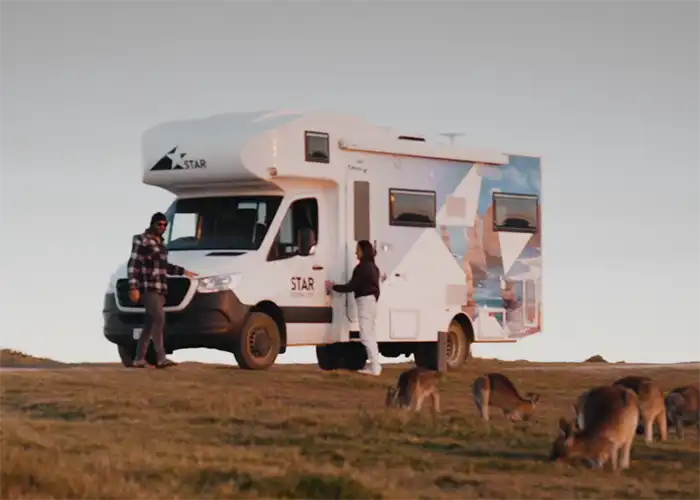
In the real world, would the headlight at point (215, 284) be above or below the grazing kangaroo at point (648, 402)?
above

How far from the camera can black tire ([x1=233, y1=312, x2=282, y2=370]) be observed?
23.3 meters

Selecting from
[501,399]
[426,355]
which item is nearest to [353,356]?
[426,355]

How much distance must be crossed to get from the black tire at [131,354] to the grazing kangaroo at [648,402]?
1009cm

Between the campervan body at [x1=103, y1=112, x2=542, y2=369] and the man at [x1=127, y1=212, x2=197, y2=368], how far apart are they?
67 centimetres

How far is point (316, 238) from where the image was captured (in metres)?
24.4

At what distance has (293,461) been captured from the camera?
1363 cm

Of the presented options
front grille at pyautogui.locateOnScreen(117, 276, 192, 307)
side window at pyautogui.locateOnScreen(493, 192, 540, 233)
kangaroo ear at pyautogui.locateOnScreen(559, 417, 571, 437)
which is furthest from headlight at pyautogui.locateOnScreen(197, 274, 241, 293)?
kangaroo ear at pyautogui.locateOnScreen(559, 417, 571, 437)

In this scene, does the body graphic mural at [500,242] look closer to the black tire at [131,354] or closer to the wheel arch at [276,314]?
the wheel arch at [276,314]

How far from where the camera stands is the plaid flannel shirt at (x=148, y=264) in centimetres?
2231

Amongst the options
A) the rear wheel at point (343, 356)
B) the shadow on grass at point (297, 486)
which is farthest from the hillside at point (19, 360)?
the shadow on grass at point (297, 486)

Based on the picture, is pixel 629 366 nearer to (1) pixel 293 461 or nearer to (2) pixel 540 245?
(2) pixel 540 245

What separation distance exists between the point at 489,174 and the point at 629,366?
604 centimetres

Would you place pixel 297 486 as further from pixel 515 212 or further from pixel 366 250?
pixel 515 212

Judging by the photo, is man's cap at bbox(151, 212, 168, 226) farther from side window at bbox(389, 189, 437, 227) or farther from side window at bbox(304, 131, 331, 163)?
side window at bbox(389, 189, 437, 227)
